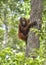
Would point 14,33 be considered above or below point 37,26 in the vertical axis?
below

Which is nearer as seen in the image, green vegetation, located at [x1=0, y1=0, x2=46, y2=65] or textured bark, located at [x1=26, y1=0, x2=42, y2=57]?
green vegetation, located at [x1=0, y1=0, x2=46, y2=65]

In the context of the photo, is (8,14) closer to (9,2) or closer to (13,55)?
(9,2)

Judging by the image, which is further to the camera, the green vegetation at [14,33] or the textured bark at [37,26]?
the textured bark at [37,26]

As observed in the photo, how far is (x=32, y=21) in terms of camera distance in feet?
13.1

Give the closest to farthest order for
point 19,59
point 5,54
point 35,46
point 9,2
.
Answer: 1. point 19,59
2. point 5,54
3. point 35,46
4. point 9,2

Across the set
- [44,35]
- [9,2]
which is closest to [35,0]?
[44,35]

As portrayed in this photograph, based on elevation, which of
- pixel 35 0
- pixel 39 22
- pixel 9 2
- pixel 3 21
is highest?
pixel 35 0

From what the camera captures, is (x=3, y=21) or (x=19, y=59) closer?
(x=19, y=59)

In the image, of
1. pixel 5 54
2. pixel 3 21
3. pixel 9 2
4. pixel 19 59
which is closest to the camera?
pixel 19 59

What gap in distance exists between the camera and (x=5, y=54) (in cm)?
322

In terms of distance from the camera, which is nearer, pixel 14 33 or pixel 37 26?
pixel 37 26

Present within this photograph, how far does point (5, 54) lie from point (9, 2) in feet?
19.7

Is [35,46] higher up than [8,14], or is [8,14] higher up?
[35,46]

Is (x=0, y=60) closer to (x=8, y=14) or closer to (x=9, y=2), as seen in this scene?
(x=9, y=2)
